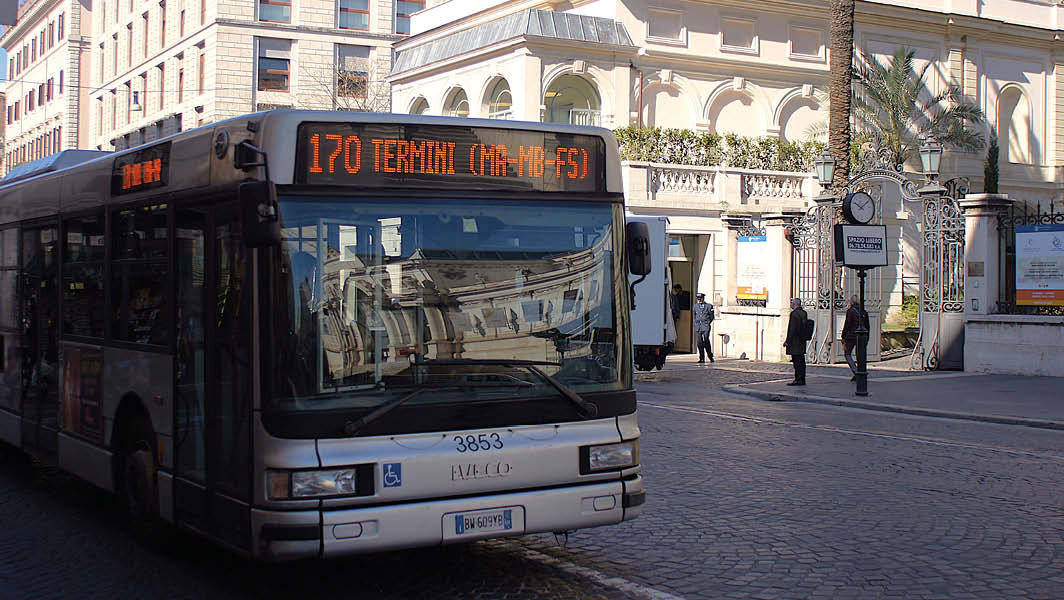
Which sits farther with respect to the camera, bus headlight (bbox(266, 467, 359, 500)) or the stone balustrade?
the stone balustrade

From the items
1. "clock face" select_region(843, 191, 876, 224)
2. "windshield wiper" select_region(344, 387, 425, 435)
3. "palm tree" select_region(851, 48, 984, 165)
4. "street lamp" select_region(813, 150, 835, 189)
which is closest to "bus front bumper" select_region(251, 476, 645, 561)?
"windshield wiper" select_region(344, 387, 425, 435)

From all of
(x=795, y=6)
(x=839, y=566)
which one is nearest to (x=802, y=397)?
(x=839, y=566)

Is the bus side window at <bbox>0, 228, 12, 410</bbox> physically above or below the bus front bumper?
above

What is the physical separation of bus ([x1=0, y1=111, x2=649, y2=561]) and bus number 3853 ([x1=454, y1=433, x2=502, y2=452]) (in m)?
0.01

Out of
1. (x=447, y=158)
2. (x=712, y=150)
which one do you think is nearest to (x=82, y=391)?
(x=447, y=158)

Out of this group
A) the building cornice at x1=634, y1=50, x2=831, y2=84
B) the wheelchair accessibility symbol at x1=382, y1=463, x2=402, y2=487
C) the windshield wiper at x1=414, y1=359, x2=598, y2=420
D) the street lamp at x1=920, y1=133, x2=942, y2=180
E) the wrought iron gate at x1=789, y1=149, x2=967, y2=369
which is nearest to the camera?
the wheelchair accessibility symbol at x1=382, y1=463, x2=402, y2=487

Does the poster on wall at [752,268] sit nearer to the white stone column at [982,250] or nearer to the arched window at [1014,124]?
the white stone column at [982,250]

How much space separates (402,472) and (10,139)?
94.4 metres

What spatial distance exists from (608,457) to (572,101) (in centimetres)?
3146

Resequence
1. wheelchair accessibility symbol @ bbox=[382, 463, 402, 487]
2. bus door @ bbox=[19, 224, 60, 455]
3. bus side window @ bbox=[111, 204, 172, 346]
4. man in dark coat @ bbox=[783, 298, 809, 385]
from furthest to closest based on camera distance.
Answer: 1. man in dark coat @ bbox=[783, 298, 809, 385]
2. bus door @ bbox=[19, 224, 60, 455]
3. bus side window @ bbox=[111, 204, 172, 346]
4. wheelchair accessibility symbol @ bbox=[382, 463, 402, 487]

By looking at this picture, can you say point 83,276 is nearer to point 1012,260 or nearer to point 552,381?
point 552,381

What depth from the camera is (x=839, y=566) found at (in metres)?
7.23

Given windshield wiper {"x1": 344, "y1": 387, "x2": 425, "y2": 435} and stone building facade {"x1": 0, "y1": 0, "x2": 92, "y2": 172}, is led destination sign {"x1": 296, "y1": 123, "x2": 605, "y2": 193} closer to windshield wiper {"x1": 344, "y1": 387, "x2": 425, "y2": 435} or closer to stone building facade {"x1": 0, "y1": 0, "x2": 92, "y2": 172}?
windshield wiper {"x1": 344, "y1": 387, "x2": 425, "y2": 435}

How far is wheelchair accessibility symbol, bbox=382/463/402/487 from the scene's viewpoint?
6.03 meters
